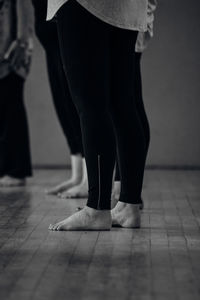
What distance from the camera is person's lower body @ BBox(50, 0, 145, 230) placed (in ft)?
6.78

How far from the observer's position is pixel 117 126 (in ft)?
7.30

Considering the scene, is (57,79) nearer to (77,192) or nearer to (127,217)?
(77,192)

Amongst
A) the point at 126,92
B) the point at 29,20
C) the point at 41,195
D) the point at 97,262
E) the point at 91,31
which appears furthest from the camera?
the point at 29,20

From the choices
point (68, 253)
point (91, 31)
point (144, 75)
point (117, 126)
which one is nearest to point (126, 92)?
point (117, 126)

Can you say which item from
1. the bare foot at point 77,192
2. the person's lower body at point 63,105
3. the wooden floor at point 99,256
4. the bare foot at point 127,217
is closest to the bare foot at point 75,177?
the person's lower body at point 63,105

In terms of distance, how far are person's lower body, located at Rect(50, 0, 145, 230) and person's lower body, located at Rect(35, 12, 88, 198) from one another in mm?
728

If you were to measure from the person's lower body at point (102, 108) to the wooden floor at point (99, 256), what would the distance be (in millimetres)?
98

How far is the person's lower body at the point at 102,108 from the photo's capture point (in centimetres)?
207

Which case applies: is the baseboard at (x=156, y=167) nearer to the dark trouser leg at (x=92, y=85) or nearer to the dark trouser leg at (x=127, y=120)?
the dark trouser leg at (x=127, y=120)

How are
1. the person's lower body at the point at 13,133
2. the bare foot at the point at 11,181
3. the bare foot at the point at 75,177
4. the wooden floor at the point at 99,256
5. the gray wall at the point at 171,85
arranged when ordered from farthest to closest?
the gray wall at the point at 171,85
the person's lower body at the point at 13,133
the bare foot at the point at 11,181
the bare foot at the point at 75,177
the wooden floor at the point at 99,256

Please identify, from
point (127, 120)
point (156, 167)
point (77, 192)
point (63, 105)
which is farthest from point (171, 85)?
point (127, 120)

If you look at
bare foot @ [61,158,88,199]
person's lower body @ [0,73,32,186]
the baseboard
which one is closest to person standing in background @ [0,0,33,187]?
person's lower body @ [0,73,32,186]

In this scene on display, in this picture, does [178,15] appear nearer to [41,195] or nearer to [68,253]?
[41,195]

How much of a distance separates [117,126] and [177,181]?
1600 mm
